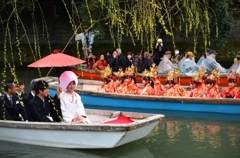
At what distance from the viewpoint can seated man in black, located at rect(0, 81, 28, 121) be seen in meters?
4.59

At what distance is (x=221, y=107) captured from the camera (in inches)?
261

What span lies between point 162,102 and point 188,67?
252 cm

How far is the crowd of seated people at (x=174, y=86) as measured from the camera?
279 inches

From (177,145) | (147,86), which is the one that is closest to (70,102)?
(177,145)

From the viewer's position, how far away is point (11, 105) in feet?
15.3

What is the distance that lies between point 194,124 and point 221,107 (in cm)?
84

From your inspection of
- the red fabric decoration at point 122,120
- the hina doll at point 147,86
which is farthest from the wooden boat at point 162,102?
the red fabric decoration at point 122,120

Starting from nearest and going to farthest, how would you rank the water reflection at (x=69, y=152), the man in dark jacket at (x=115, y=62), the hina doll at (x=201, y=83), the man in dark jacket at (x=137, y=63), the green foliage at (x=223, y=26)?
1. the water reflection at (x=69, y=152)
2. the hina doll at (x=201, y=83)
3. the man in dark jacket at (x=137, y=63)
4. the man in dark jacket at (x=115, y=62)
5. the green foliage at (x=223, y=26)

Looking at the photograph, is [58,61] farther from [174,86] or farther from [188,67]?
[188,67]

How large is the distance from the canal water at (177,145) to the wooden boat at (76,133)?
14cm

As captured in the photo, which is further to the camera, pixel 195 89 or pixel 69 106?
pixel 195 89

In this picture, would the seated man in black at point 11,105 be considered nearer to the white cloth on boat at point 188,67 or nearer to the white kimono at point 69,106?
the white kimono at point 69,106

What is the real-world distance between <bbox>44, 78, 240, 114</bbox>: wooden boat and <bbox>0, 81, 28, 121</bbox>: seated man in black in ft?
6.28

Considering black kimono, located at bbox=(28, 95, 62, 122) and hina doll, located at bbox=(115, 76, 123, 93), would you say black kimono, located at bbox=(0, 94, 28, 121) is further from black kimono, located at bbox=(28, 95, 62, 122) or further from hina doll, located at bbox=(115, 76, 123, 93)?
hina doll, located at bbox=(115, 76, 123, 93)
